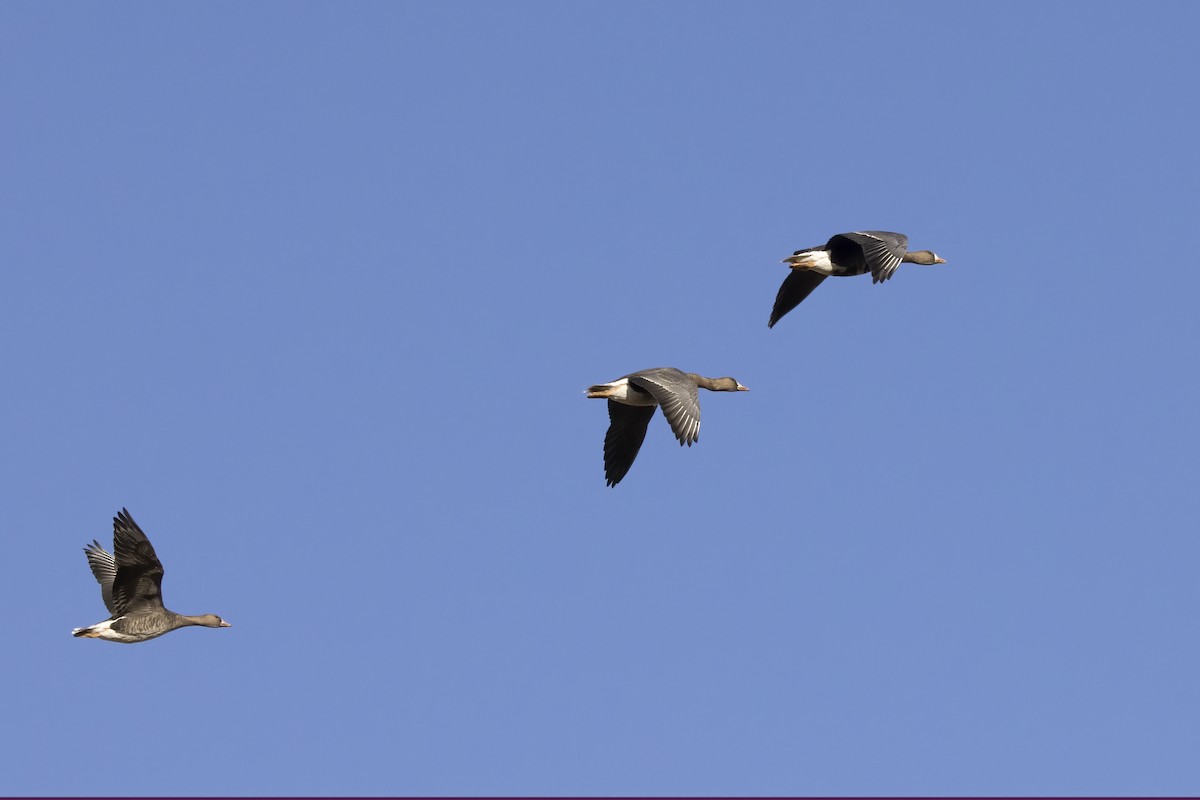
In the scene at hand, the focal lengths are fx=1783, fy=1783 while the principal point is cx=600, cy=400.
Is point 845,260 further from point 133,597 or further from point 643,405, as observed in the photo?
point 133,597

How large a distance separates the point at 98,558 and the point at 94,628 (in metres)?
2.78

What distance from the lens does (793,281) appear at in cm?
3569

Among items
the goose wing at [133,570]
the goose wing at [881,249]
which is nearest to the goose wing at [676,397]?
the goose wing at [881,249]

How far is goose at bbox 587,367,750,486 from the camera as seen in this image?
2850 centimetres

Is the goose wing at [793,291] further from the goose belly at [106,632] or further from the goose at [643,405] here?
the goose belly at [106,632]

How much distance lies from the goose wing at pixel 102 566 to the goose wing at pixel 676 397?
11.0 m

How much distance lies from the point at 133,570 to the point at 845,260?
14.5 metres

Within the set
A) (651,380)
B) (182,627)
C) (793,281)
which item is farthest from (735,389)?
(182,627)

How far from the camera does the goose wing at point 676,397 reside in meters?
28.2

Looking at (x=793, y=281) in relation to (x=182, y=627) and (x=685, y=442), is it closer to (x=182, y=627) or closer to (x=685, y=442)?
(x=685, y=442)

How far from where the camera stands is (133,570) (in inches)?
1249

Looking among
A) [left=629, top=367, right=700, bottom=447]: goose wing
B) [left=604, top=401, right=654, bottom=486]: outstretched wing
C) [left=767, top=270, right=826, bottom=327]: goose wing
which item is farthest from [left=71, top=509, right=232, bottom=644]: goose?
[left=767, top=270, right=826, bottom=327]: goose wing

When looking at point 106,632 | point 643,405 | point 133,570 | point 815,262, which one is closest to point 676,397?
point 643,405

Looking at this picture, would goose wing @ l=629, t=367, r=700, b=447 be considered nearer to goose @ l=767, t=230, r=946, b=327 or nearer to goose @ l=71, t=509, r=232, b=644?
goose @ l=767, t=230, r=946, b=327
